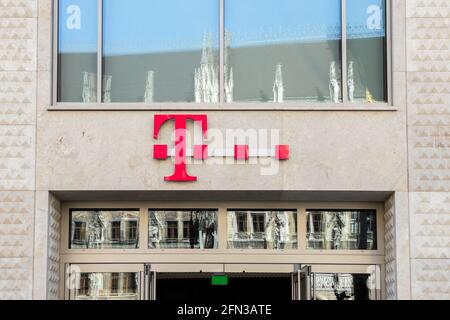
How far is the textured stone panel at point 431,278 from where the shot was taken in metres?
14.7

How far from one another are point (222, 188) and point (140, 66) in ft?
6.16

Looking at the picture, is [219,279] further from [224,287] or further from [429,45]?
[429,45]

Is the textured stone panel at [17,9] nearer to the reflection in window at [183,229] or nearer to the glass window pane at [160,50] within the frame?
the glass window pane at [160,50]

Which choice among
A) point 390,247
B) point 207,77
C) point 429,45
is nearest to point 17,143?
point 207,77

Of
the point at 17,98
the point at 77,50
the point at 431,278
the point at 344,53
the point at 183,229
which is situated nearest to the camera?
the point at 431,278

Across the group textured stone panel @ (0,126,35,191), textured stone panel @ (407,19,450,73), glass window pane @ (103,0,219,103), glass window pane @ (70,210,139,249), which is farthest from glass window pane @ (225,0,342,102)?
textured stone panel @ (0,126,35,191)

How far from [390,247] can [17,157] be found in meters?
4.67

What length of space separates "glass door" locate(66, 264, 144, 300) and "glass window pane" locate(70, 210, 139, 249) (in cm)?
27

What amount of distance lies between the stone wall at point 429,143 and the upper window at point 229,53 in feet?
1.50

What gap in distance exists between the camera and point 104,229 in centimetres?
1555

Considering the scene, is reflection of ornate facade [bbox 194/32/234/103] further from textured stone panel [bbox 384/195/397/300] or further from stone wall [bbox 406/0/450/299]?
textured stone panel [bbox 384/195/397/300]

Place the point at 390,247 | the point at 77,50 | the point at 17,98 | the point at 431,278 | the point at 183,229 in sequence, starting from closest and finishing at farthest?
the point at 431,278 < the point at 17,98 < the point at 390,247 < the point at 77,50 < the point at 183,229

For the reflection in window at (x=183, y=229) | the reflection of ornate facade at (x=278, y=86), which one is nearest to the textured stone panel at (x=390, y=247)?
the reflection of ornate facade at (x=278, y=86)
